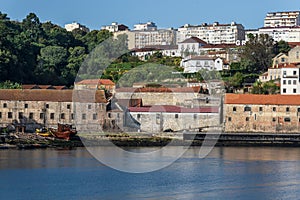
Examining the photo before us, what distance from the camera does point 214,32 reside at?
245ft

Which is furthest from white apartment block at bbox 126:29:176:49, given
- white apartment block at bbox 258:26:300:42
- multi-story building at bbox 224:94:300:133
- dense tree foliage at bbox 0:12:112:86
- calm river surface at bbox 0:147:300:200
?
calm river surface at bbox 0:147:300:200

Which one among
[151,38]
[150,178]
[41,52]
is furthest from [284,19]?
[150,178]

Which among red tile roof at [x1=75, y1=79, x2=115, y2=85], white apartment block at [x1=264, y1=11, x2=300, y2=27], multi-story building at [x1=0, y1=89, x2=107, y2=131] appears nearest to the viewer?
multi-story building at [x1=0, y1=89, x2=107, y2=131]

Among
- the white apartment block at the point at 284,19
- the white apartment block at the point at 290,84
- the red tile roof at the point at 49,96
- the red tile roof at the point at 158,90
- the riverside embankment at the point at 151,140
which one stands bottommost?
the riverside embankment at the point at 151,140

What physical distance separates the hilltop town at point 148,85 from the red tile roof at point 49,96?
0.04 m

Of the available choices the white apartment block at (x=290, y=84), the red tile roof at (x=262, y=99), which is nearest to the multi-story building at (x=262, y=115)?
the red tile roof at (x=262, y=99)

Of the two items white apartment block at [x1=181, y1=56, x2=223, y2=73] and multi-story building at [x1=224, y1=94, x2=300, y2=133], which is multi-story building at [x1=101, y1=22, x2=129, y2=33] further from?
multi-story building at [x1=224, y1=94, x2=300, y2=133]

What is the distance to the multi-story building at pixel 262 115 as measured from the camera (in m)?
35.2

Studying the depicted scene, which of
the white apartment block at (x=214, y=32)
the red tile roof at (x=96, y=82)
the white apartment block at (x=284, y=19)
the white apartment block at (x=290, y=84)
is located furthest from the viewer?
the white apartment block at (x=284, y=19)

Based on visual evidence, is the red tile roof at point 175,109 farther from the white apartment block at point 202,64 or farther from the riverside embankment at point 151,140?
the white apartment block at point 202,64

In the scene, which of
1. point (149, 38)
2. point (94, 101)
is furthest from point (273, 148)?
point (149, 38)

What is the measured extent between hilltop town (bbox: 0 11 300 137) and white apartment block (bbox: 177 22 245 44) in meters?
4.36

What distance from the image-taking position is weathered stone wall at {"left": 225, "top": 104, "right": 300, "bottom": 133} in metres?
35.3

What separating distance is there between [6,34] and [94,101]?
16865 mm
